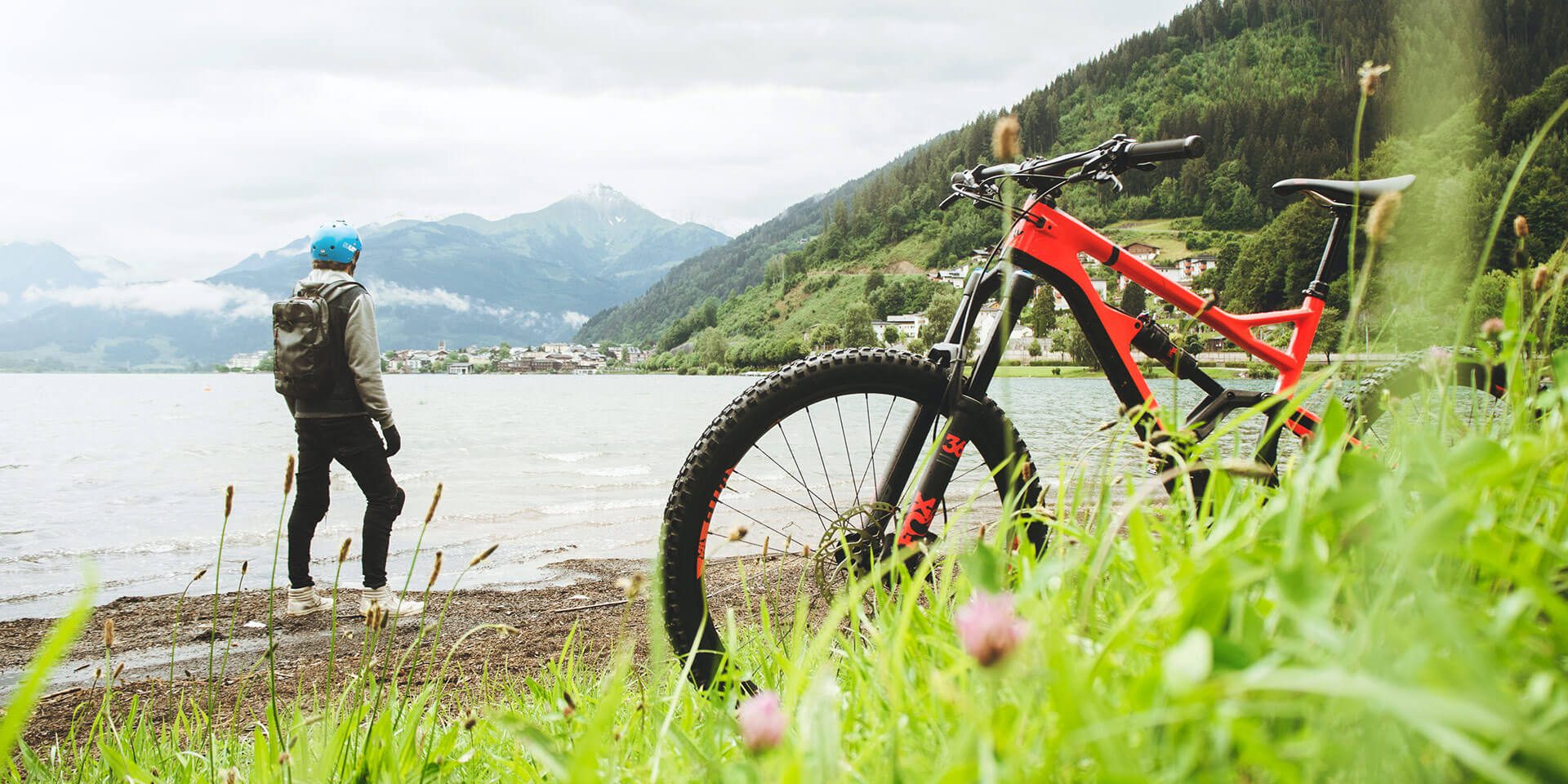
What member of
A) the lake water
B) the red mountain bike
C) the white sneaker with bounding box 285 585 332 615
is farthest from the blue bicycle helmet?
the red mountain bike

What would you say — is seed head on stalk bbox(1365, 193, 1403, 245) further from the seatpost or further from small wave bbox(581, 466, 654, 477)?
small wave bbox(581, 466, 654, 477)

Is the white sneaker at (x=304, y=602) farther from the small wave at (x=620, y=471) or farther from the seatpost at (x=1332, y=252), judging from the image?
the small wave at (x=620, y=471)

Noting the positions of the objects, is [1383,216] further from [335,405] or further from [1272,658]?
[335,405]

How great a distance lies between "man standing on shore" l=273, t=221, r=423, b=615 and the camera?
5.56 m

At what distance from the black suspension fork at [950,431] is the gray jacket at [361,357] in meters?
4.31

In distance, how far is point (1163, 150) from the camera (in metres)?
2.70

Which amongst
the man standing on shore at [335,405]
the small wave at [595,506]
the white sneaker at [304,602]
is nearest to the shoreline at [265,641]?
the white sneaker at [304,602]

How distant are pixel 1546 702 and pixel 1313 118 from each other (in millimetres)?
110640

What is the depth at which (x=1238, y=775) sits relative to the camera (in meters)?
0.63

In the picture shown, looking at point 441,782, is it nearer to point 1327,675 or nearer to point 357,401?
point 1327,675

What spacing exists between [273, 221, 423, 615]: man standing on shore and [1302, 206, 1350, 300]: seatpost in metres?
5.54

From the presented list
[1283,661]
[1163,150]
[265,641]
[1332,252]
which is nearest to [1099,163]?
[1163,150]

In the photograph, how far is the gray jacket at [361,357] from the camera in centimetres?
565

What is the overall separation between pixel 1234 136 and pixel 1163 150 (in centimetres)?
11176
